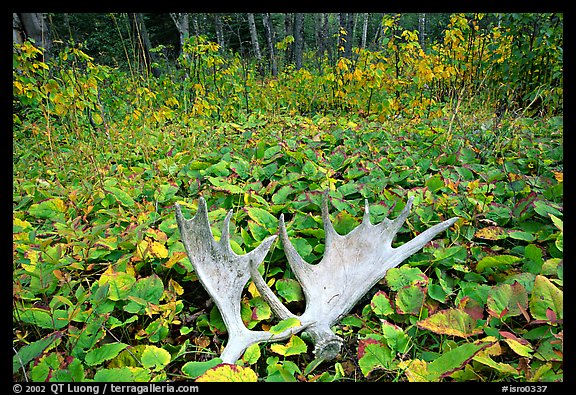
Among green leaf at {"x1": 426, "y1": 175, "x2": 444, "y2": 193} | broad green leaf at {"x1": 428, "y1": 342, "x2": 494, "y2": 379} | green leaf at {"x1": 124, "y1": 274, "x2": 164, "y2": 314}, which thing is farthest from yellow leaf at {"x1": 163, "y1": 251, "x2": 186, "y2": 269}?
green leaf at {"x1": 426, "y1": 175, "x2": 444, "y2": 193}

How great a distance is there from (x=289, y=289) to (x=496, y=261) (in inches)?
39.6

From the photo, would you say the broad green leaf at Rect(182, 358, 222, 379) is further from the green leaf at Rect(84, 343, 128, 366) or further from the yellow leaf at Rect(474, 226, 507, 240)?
the yellow leaf at Rect(474, 226, 507, 240)

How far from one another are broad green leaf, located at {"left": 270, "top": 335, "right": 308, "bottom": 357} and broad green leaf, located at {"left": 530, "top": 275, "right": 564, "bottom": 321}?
0.90 metres

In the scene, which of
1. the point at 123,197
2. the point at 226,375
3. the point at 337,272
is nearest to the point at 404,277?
the point at 337,272

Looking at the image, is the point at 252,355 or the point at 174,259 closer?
the point at 252,355

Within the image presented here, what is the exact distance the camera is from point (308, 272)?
5.76 feet

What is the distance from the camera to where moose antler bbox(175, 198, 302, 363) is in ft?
5.23

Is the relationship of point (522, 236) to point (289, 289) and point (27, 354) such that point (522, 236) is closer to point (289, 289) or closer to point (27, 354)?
point (289, 289)

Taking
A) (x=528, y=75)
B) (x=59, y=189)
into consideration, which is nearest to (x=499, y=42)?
(x=528, y=75)

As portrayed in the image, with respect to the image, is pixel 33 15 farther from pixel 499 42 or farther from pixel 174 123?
pixel 499 42

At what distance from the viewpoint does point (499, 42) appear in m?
5.45

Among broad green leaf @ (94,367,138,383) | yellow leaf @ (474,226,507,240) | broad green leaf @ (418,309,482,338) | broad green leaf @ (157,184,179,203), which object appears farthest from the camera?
broad green leaf @ (157,184,179,203)

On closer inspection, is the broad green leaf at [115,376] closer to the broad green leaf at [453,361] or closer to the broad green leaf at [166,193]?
the broad green leaf at [453,361]
